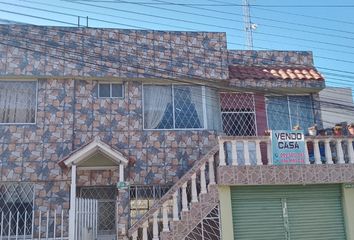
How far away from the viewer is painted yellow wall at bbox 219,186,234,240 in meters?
8.91

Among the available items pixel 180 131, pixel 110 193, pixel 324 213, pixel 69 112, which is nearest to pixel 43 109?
pixel 69 112

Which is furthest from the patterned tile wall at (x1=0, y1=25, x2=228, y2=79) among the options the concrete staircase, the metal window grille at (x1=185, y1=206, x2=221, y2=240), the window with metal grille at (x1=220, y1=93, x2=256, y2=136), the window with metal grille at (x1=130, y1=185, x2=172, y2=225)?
the metal window grille at (x1=185, y1=206, x2=221, y2=240)

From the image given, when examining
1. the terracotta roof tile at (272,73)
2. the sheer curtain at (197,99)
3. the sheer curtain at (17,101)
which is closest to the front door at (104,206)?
the sheer curtain at (17,101)

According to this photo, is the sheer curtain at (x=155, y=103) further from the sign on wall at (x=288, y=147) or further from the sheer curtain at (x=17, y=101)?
the sign on wall at (x=288, y=147)

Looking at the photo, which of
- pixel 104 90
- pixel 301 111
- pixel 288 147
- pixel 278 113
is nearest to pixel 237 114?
pixel 278 113

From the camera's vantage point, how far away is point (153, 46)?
11.9 metres

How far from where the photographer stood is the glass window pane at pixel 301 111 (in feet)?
41.7

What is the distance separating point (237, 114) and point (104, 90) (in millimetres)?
3958

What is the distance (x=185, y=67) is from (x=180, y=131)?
6.11ft

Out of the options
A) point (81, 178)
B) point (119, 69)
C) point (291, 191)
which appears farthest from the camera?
point (119, 69)

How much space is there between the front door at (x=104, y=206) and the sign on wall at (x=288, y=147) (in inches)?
171

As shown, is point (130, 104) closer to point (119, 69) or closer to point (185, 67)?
point (119, 69)

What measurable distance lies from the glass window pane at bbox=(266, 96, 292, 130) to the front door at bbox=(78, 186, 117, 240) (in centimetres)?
512

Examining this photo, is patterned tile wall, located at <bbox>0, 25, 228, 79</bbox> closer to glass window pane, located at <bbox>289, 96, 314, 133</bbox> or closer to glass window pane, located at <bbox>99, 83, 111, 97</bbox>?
glass window pane, located at <bbox>99, 83, 111, 97</bbox>
